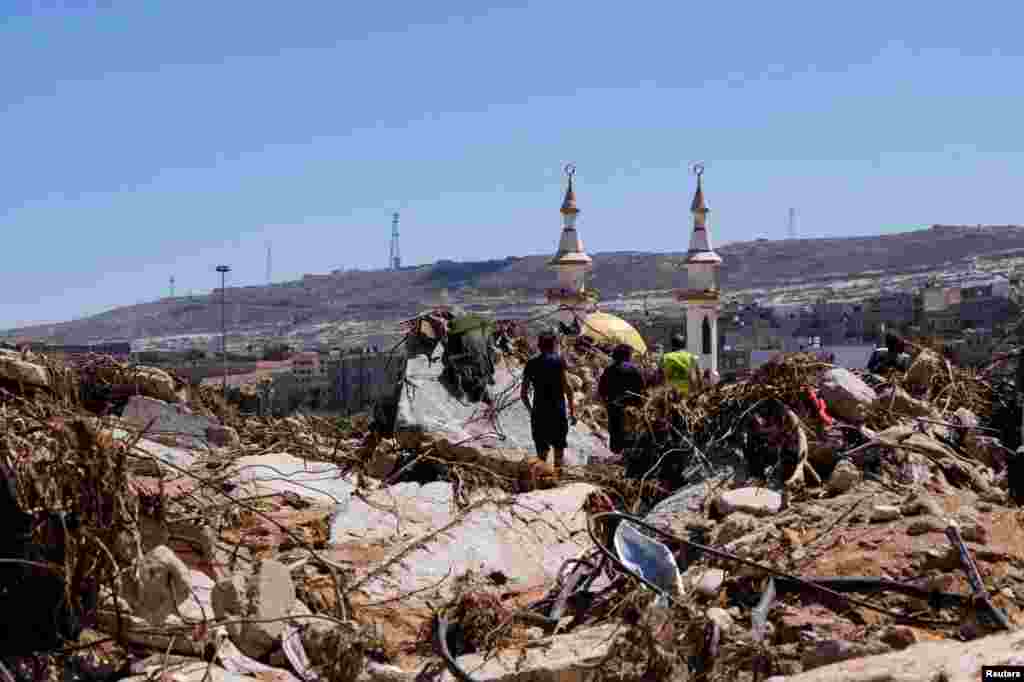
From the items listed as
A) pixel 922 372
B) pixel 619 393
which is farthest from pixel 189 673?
pixel 922 372

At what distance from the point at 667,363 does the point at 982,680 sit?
20.5ft

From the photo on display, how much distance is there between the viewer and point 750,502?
7.48 metres

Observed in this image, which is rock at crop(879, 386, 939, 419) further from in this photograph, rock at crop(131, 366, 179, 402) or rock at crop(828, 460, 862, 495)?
rock at crop(131, 366, 179, 402)

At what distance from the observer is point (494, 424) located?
11.4 m

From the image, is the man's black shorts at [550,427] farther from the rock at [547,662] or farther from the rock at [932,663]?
the rock at [932,663]

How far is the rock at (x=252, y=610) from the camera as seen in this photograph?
5.93m

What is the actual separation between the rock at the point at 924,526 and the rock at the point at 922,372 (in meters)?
5.45

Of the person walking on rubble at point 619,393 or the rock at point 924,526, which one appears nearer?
the rock at point 924,526

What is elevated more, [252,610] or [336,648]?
[252,610]

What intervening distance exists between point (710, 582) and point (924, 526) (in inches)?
40.4

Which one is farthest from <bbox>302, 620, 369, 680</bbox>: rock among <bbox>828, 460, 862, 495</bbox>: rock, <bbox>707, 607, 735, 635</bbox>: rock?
<bbox>828, 460, 862, 495</bbox>: rock

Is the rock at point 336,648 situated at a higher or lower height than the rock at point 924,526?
lower

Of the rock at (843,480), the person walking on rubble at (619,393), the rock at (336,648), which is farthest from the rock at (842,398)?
the rock at (336,648)

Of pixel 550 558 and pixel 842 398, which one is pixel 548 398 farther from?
pixel 550 558
